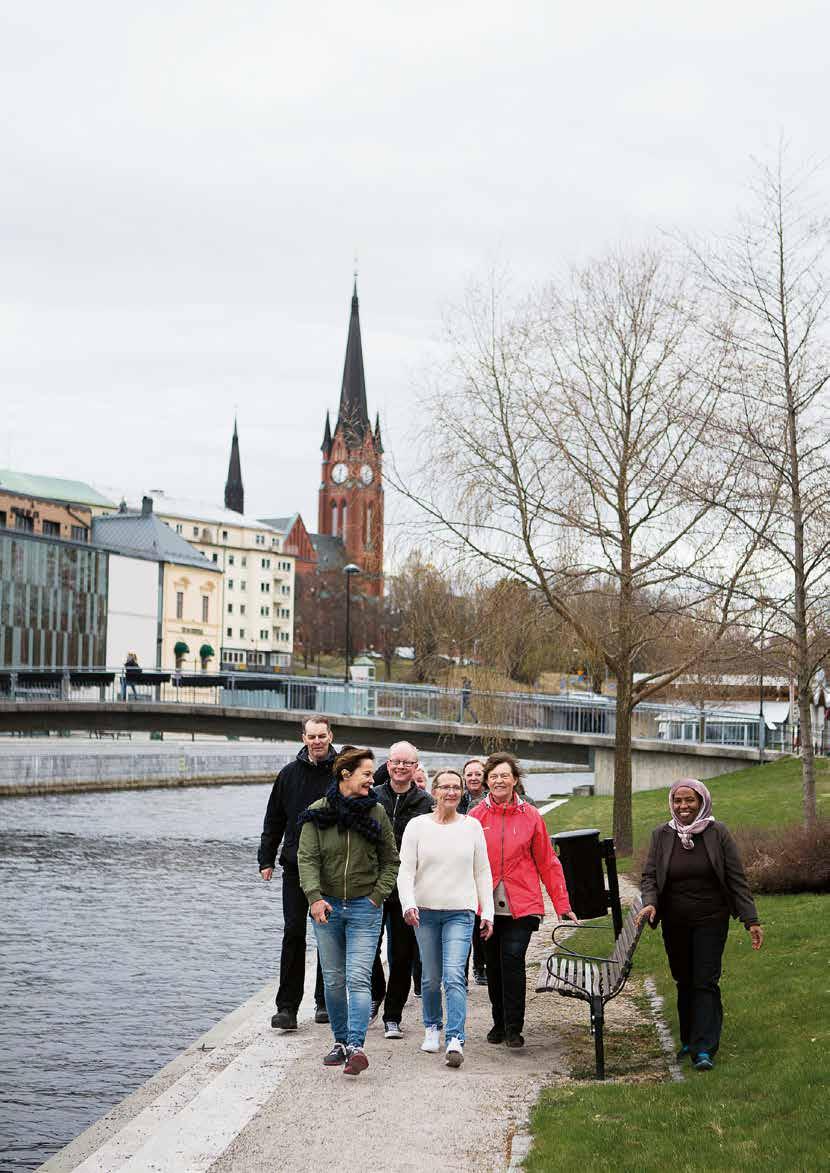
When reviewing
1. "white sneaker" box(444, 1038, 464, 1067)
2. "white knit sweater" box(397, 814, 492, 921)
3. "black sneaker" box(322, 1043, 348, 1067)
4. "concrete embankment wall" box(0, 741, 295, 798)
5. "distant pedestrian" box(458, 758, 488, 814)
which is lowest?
"concrete embankment wall" box(0, 741, 295, 798)

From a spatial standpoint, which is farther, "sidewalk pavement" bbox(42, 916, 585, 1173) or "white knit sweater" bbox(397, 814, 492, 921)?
"white knit sweater" bbox(397, 814, 492, 921)

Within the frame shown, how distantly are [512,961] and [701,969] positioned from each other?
4.58ft

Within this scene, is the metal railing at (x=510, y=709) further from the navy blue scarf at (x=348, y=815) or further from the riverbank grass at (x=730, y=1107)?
the navy blue scarf at (x=348, y=815)

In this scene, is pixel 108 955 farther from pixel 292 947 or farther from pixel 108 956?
pixel 292 947

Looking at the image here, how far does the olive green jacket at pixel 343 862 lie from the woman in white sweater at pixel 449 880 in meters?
0.33

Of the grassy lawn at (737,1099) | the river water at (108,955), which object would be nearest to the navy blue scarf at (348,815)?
the grassy lawn at (737,1099)

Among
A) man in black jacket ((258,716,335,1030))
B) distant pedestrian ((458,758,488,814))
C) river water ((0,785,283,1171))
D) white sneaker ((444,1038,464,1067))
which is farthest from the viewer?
river water ((0,785,283,1171))

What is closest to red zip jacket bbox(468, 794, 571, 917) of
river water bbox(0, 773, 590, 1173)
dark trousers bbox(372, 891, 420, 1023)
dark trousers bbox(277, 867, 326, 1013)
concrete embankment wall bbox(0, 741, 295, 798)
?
dark trousers bbox(372, 891, 420, 1023)

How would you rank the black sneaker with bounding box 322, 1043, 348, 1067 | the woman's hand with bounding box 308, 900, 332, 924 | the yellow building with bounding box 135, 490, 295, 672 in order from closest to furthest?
the woman's hand with bounding box 308, 900, 332, 924 < the black sneaker with bounding box 322, 1043, 348, 1067 < the yellow building with bounding box 135, 490, 295, 672

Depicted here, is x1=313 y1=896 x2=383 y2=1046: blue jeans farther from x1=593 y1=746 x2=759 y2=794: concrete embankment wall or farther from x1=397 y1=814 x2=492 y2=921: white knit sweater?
x1=593 y1=746 x2=759 y2=794: concrete embankment wall

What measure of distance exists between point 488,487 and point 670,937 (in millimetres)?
14463

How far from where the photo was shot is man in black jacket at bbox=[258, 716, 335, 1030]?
10234 millimetres

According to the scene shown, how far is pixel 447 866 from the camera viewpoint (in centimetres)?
939

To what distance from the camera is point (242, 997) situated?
1666cm
